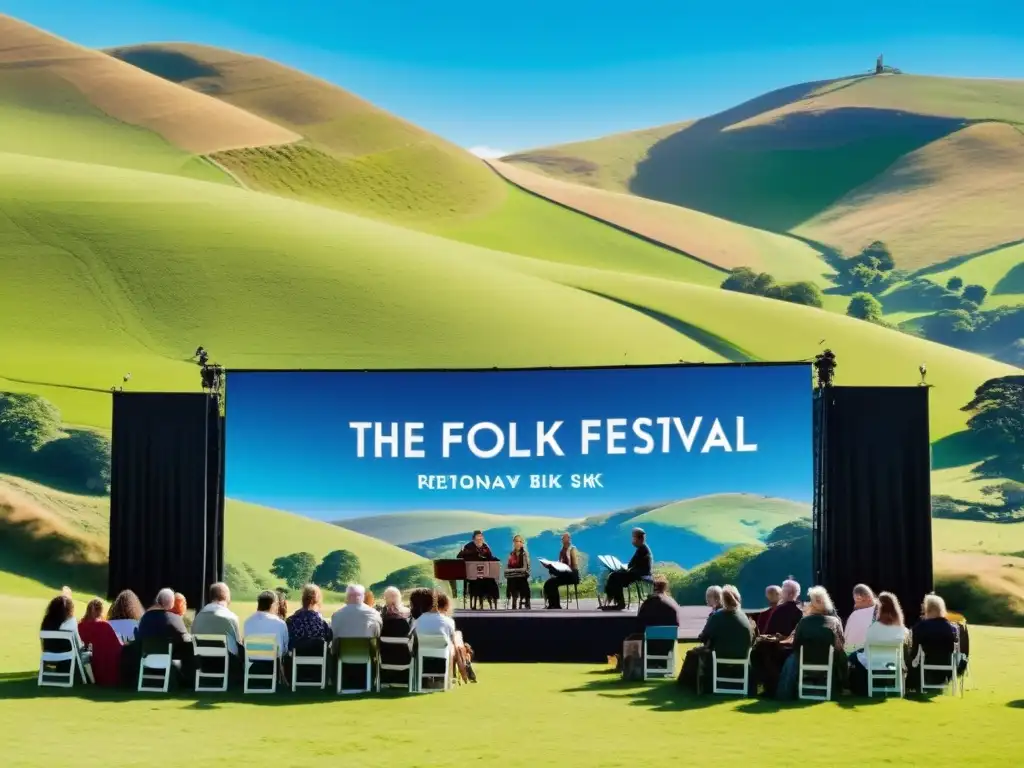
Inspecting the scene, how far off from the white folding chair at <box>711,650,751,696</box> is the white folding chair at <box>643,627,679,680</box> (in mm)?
846

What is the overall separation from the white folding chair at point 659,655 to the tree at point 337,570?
868cm

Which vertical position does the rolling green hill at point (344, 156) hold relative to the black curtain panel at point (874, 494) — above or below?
above

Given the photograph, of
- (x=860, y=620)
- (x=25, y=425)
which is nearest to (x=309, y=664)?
(x=860, y=620)

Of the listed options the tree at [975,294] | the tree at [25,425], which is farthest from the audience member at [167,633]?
the tree at [975,294]

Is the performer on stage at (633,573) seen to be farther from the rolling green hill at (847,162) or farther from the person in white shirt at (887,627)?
the rolling green hill at (847,162)

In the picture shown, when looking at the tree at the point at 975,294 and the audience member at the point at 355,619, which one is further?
the tree at the point at 975,294

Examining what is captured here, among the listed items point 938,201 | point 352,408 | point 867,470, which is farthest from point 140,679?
point 938,201

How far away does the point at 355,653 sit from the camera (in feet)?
36.2

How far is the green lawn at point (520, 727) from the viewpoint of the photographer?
8500 millimetres

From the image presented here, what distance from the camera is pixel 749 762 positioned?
8.34 metres

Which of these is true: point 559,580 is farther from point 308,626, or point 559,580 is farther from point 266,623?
point 266,623

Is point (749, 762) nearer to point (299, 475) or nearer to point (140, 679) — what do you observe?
point (140, 679)

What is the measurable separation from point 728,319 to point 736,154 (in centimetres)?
6758

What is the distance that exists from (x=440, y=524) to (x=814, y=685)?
24.8 feet
